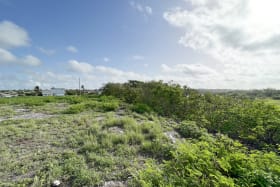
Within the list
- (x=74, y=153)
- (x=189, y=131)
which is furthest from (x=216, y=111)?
(x=74, y=153)

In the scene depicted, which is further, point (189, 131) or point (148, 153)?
point (189, 131)

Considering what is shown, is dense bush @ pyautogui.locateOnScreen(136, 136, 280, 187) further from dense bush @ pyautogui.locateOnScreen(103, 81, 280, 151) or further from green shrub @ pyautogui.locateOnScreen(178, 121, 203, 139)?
green shrub @ pyautogui.locateOnScreen(178, 121, 203, 139)

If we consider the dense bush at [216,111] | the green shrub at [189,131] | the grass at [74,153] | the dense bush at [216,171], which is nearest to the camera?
the dense bush at [216,171]

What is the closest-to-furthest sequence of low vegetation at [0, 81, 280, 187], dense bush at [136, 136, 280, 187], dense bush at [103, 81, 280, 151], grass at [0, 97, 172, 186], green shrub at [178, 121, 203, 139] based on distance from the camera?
dense bush at [136, 136, 280, 187]
low vegetation at [0, 81, 280, 187]
grass at [0, 97, 172, 186]
dense bush at [103, 81, 280, 151]
green shrub at [178, 121, 203, 139]

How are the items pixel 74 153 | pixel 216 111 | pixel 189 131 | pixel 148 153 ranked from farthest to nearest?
pixel 216 111
pixel 189 131
pixel 148 153
pixel 74 153

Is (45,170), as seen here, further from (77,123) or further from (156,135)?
(77,123)

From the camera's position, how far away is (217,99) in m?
7.62

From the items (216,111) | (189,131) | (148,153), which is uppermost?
(216,111)

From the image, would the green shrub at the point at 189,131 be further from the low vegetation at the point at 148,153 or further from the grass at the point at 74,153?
the grass at the point at 74,153

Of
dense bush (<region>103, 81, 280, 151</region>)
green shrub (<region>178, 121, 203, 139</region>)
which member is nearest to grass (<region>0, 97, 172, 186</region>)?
green shrub (<region>178, 121, 203, 139</region>)

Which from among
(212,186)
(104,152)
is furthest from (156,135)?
(212,186)

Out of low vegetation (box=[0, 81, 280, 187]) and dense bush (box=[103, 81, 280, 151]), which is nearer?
low vegetation (box=[0, 81, 280, 187])

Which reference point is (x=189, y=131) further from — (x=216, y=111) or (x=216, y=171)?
(x=216, y=171)

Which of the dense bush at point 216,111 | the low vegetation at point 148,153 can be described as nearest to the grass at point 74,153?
the low vegetation at point 148,153
